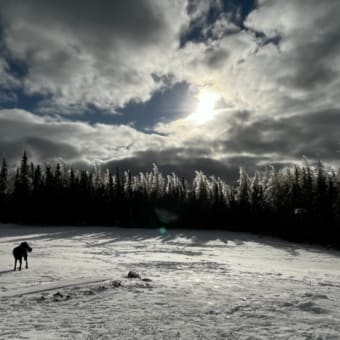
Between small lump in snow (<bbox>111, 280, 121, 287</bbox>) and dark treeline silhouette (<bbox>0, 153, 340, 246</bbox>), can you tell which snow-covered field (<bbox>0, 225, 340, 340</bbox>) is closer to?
small lump in snow (<bbox>111, 280, 121, 287</bbox>)

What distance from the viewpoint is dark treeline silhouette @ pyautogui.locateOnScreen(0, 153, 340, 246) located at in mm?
57000

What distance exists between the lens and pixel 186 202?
7575 cm

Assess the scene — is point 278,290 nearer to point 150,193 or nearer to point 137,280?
point 137,280

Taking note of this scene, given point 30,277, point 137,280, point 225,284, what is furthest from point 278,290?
point 30,277

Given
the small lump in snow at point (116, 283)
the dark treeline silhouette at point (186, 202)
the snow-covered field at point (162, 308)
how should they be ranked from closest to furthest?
the snow-covered field at point (162, 308) → the small lump in snow at point (116, 283) → the dark treeline silhouette at point (186, 202)

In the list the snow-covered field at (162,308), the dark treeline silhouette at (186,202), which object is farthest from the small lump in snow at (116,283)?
the dark treeline silhouette at (186,202)

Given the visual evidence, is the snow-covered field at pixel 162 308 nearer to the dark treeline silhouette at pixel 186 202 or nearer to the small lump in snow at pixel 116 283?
the small lump in snow at pixel 116 283

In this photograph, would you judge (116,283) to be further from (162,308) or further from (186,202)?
(186,202)

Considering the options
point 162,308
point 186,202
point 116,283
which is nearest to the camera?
point 162,308

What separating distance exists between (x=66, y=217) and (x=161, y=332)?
228 feet

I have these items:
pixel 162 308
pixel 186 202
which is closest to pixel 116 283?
pixel 162 308

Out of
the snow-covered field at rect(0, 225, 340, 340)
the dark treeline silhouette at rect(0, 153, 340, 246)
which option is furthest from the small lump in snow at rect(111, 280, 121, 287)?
the dark treeline silhouette at rect(0, 153, 340, 246)

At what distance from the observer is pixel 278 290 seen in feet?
47.1

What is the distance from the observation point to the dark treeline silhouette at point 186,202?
57000 mm
